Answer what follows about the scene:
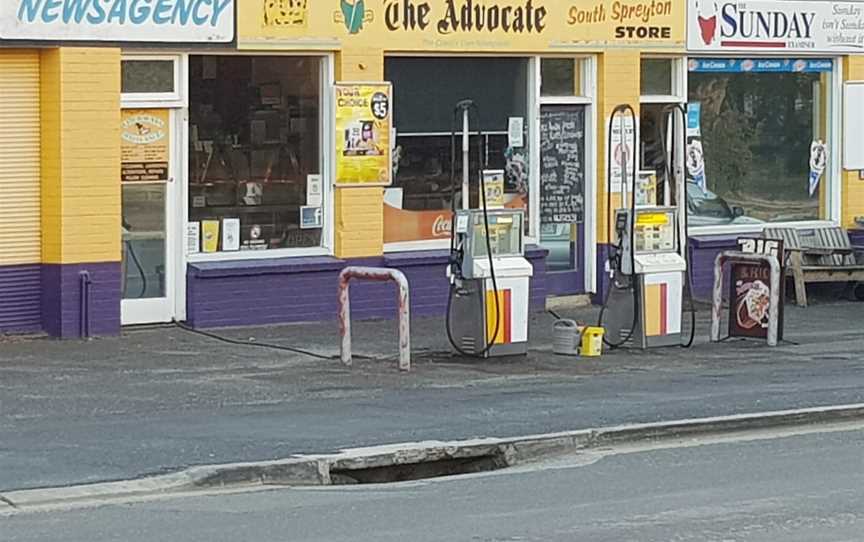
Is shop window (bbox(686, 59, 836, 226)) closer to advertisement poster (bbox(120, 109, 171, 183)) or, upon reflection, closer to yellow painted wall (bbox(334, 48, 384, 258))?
yellow painted wall (bbox(334, 48, 384, 258))

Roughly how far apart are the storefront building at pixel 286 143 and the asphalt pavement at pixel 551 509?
208 inches

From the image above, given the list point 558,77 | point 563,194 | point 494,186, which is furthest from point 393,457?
point 558,77

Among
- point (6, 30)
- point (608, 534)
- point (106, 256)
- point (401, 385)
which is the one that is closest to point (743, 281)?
point (401, 385)

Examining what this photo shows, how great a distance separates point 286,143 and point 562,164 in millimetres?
3591

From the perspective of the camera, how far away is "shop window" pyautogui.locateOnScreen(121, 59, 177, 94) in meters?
17.6

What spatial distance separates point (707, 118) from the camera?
21938mm

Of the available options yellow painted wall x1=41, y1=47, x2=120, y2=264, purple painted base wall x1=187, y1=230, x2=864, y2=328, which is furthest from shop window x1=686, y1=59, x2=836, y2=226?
yellow painted wall x1=41, y1=47, x2=120, y2=264

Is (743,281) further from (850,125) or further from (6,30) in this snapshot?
(6,30)

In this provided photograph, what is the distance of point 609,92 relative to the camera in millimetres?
20578

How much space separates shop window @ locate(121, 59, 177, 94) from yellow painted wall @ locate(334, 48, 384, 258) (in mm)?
1858

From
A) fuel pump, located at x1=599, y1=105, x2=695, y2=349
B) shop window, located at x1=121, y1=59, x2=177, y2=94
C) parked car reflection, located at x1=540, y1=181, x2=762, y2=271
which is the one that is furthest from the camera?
parked car reflection, located at x1=540, y1=181, x2=762, y2=271

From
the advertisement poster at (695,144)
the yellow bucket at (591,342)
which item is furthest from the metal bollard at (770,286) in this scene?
the advertisement poster at (695,144)

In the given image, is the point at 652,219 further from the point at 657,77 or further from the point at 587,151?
the point at 657,77

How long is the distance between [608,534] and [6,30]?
9.35 m
